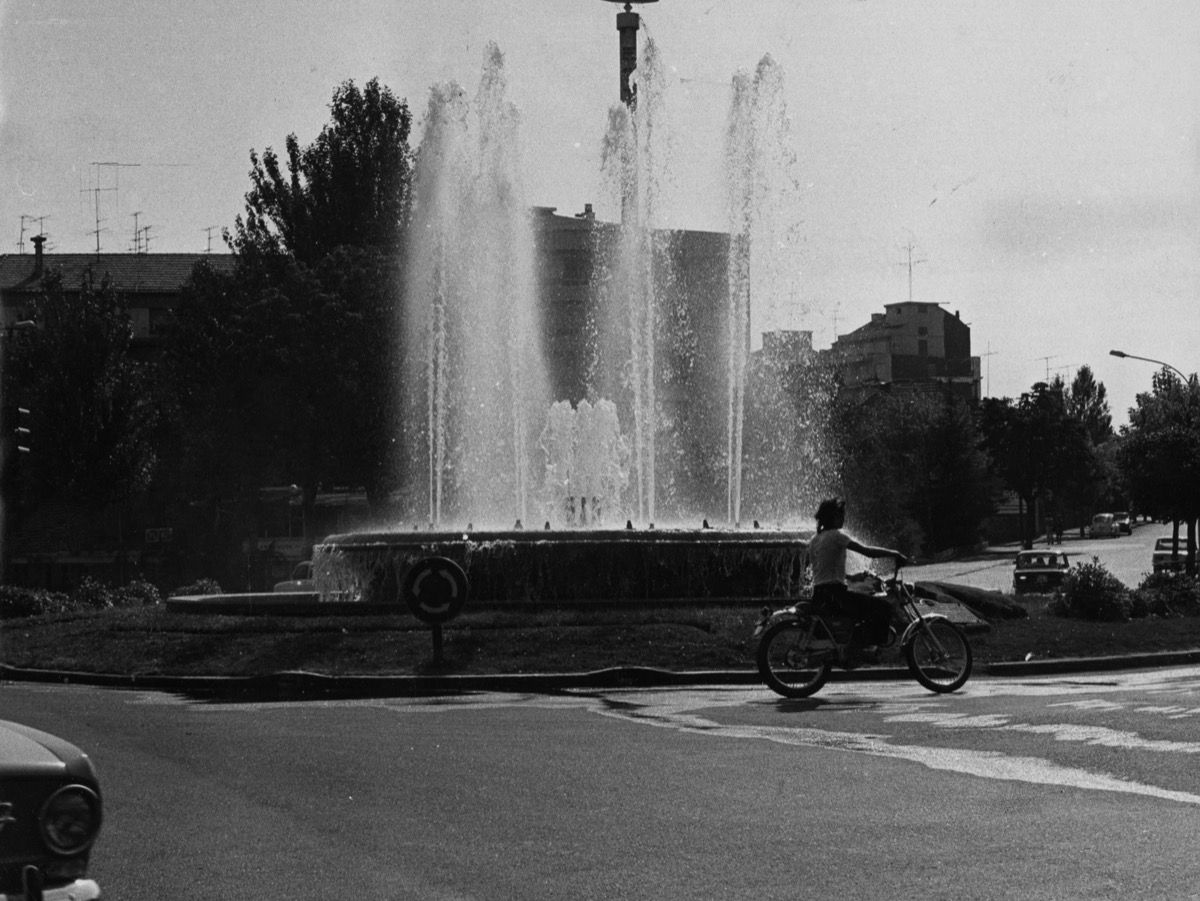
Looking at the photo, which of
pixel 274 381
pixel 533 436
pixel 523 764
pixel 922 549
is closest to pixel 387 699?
pixel 523 764

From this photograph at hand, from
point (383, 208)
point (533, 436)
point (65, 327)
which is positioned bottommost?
point (533, 436)

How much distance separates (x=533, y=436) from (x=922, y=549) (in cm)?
4190

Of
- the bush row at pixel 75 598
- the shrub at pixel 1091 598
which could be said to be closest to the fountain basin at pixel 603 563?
the shrub at pixel 1091 598

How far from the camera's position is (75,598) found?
33.5 metres

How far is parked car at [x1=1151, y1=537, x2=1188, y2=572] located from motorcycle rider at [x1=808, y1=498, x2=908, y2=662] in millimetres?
36349

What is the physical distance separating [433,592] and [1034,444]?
8727cm

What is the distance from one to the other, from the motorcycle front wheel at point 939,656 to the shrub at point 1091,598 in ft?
29.3

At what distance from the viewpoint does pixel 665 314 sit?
71.9m

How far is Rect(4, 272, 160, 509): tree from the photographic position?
56.8 meters

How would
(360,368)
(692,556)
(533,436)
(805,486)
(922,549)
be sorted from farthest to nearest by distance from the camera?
(922,549) → (805,486) → (360,368) → (533,436) → (692,556)

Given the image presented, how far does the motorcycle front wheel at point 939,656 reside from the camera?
588 inches

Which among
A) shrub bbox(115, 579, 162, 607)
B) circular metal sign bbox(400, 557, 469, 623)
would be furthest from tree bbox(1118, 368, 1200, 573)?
circular metal sign bbox(400, 557, 469, 623)

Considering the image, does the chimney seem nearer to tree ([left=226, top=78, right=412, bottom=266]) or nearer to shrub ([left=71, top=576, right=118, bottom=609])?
tree ([left=226, top=78, right=412, bottom=266])

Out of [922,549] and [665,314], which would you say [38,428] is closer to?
[665,314]
